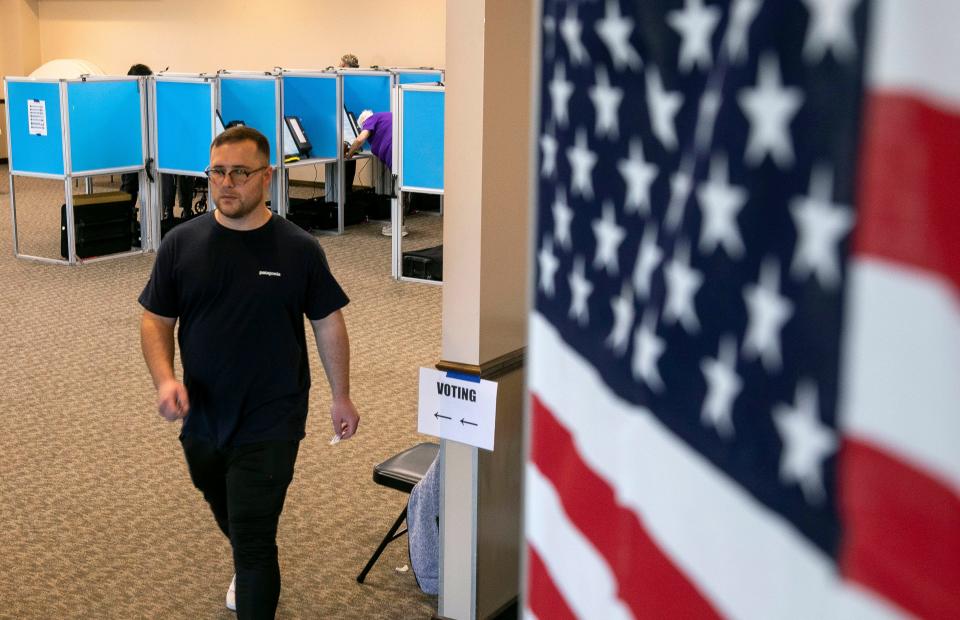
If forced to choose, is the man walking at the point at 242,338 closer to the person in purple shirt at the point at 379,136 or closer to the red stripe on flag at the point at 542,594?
the red stripe on flag at the point at 542,594

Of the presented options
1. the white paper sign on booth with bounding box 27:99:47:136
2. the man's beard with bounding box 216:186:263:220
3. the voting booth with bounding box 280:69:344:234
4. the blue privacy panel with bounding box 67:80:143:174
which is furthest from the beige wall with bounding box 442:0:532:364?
the voting booth with bounding box 280:69:344:234

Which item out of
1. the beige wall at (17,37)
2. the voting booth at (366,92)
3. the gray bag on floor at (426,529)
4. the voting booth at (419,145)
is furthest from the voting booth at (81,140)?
the beige wall at (17,37)

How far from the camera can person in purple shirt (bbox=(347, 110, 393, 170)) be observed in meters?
10.8

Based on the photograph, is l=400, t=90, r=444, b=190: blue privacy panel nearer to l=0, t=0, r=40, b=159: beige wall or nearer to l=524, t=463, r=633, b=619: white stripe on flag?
l=524, t=463, r=633, b=619: white stripe on flag

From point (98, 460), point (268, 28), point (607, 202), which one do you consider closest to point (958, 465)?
point (607, 202)

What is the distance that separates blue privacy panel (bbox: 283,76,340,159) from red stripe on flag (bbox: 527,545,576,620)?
34.0 feet

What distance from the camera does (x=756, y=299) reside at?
0.66m

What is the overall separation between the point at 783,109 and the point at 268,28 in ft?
53.2

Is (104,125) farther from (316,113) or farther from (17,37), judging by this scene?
(17,37)

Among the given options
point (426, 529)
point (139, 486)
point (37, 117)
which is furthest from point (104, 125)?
point (426, 529)

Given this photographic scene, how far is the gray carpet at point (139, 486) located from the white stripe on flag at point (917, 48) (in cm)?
325

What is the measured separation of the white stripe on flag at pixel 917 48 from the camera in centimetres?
52

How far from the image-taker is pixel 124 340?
22.6ft

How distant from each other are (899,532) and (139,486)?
4354mm
